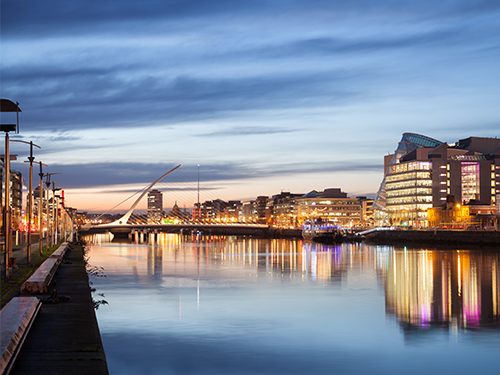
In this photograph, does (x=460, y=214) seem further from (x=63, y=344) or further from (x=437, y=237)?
(x=63, y=344)

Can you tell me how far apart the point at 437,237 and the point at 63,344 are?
135 m

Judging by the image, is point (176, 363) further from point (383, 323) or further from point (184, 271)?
point (184, 271)

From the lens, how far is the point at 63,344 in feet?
52.1

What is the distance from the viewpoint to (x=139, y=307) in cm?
3319

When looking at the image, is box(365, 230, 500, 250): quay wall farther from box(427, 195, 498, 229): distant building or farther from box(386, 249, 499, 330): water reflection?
box(386, 249, 499, 330): water reflection

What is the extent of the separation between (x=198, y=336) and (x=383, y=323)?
369 inches

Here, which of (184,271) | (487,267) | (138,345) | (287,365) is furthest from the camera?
(487,267)

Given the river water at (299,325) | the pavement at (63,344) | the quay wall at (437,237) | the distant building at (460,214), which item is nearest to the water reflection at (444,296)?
the river water at (299,325)

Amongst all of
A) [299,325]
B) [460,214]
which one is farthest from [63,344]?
[460,214]

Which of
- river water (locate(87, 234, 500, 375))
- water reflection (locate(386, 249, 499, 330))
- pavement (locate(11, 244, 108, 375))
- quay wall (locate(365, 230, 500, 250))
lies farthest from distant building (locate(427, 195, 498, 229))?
pavement (locate(11, 244, 108, 375))

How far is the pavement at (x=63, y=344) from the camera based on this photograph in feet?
44.7

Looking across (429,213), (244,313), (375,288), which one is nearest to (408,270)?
(375,288)

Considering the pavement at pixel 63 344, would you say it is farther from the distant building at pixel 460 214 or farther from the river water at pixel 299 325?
the distant building at pixel 460 214

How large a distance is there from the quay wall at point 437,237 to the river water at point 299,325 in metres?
77.6
